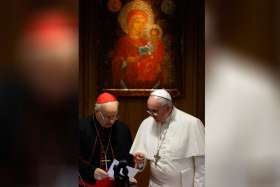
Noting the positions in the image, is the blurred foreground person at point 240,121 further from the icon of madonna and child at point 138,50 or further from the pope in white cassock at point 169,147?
the icon of madonna and child at point 138,50

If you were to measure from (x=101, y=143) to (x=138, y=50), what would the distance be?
2.14 ft

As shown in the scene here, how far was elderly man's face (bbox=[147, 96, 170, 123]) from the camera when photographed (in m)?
1.84

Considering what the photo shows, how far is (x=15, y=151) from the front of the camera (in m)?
0.54

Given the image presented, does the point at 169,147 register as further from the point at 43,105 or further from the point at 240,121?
the point at 43,105

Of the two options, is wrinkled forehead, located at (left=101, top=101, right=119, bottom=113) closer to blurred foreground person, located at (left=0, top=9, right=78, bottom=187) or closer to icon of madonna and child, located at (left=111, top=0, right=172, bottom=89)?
icon of madonna and child, located at (left=111, top=0, right=172, bottom=89)

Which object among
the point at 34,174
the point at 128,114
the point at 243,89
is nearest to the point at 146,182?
the point at 128,114

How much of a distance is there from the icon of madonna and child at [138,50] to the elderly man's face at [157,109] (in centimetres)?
41

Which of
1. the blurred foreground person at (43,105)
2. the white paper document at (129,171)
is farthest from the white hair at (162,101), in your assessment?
the blurred foreground person at (43,105)

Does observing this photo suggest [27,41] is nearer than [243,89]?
Yes

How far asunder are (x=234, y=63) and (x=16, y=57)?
36cm

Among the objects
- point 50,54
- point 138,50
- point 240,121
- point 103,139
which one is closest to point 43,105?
point 50,54

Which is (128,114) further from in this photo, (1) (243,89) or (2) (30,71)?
(2) (30,71)

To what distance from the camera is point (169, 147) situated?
1.83m

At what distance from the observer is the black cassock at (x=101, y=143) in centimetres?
174
